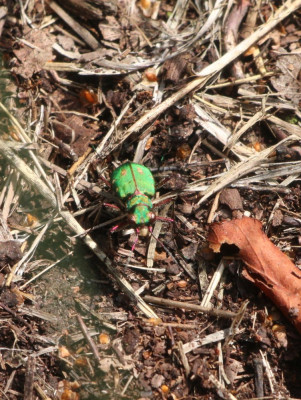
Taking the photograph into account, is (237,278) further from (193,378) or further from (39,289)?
(39,289)

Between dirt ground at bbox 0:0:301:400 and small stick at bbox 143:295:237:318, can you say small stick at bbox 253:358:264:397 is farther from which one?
small stick at bbox 143:295:237:318

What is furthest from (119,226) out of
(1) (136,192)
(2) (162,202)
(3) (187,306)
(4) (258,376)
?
(4) (258,376)

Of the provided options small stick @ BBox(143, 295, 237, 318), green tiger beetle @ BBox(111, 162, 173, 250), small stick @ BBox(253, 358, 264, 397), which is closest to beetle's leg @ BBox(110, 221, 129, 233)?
green tiger beetle @ BBox(111, 162, 173, 250)

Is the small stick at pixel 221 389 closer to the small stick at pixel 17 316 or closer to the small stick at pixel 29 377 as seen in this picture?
the small stick at pixel 29 377

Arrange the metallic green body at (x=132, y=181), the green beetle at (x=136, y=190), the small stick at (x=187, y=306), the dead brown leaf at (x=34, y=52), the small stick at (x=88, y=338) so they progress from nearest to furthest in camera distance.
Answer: the small stick at (x=88, y=338)
the small stick at (x=187, y=306)
the green beetle at (x=136, y=190)
the metallic green body at (x=132, y=181)
the dead brown leaf at (x=34, y=52)

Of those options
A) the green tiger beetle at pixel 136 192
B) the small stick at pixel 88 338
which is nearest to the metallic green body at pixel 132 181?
the green tiger beetle at pixel 136 192

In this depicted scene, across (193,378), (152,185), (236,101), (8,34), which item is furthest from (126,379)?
(8,34)

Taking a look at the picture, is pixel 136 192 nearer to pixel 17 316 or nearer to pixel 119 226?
pixel 119 226
